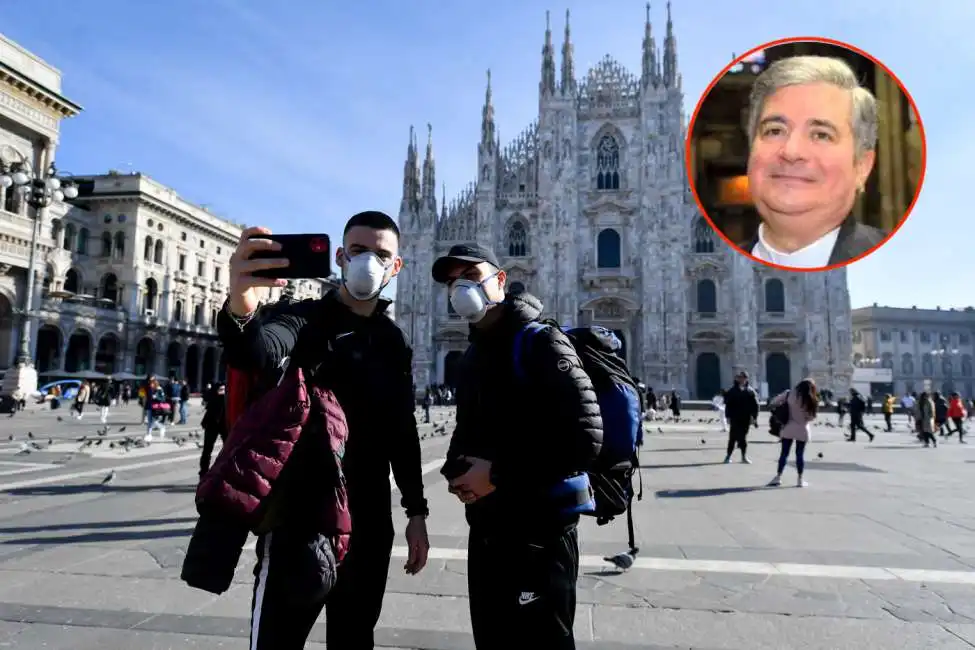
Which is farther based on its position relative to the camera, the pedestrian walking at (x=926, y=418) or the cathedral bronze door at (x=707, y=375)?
the cathedral bronze door at (x=707, y=375)

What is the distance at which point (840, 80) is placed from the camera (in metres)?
5.98

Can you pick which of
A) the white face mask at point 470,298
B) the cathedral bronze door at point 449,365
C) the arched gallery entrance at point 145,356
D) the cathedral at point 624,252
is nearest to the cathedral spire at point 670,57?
the cathedral at point 624,252

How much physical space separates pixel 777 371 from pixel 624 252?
10.8 metres

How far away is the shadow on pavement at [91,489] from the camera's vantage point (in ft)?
19.4

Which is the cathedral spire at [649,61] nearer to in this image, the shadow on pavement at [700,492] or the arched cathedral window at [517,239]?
the arched cathedral window at [517,239]

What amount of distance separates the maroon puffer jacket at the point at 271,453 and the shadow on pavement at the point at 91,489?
5.51m

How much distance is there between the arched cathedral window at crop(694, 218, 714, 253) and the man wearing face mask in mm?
35204

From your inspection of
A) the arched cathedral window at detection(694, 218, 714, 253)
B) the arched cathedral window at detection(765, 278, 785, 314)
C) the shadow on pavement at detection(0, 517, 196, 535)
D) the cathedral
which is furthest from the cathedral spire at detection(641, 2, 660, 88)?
the shadow on pavement at detection(0, 517, 196, 535)

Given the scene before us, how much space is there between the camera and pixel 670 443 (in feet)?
43.2

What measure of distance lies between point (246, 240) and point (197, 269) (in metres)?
42.4

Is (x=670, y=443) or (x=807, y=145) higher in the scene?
Answer: (x=807, y=145)

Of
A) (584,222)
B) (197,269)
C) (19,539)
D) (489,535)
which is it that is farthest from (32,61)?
(489,535)

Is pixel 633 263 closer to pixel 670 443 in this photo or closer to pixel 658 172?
pixel 658 172

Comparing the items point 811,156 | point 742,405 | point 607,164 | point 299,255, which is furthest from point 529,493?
point 607,164
